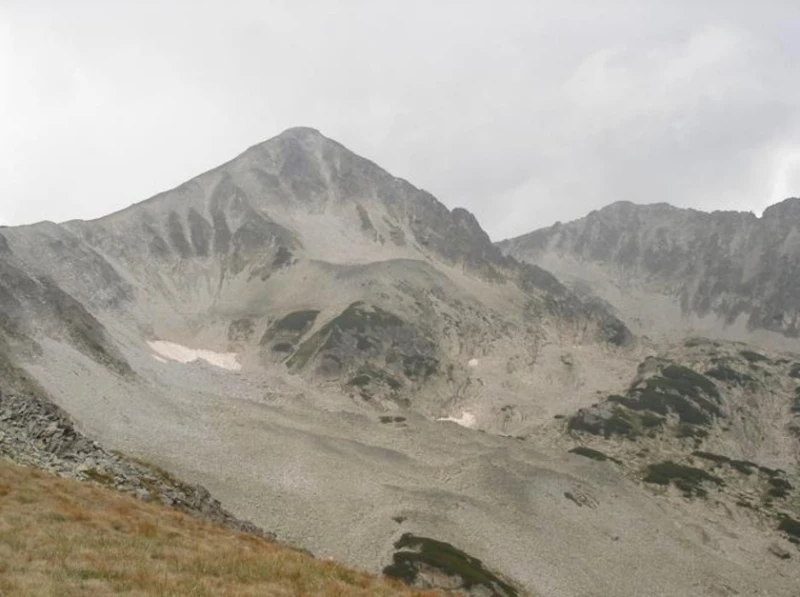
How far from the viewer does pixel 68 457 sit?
4462cm

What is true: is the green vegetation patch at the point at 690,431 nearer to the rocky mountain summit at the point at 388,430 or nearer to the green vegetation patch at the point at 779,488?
the rocky mountain summit at the point at 388,430

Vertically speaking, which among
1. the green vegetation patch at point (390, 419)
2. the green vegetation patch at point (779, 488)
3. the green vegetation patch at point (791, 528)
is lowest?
the green vegetation patch at point (791, 528)

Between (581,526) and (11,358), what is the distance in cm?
7344

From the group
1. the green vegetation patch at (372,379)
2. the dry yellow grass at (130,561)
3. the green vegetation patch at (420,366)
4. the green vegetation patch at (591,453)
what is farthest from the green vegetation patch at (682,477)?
the dry yellow grass at (130,561)

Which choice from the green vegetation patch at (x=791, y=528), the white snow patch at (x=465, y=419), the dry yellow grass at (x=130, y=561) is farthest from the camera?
the white snow patch at (x=465, y=419)

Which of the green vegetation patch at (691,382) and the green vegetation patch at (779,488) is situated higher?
the green vegetation patch at (691,382)

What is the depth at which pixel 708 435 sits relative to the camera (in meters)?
163

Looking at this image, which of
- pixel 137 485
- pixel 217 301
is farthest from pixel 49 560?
pixel 217 301

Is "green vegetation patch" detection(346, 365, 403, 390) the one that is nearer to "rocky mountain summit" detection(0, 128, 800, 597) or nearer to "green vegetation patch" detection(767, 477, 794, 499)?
"rocky mountain summit" detection(0, 128, 800, 597)

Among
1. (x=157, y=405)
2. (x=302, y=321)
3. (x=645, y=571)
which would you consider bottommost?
(x=645, y=571)

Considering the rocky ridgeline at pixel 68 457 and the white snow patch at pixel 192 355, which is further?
the white snow patch at pixel 192 355

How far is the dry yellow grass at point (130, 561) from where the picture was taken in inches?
730

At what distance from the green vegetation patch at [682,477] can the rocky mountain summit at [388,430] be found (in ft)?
2.01

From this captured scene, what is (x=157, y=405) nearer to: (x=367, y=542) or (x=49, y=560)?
(x=367, y=542)
